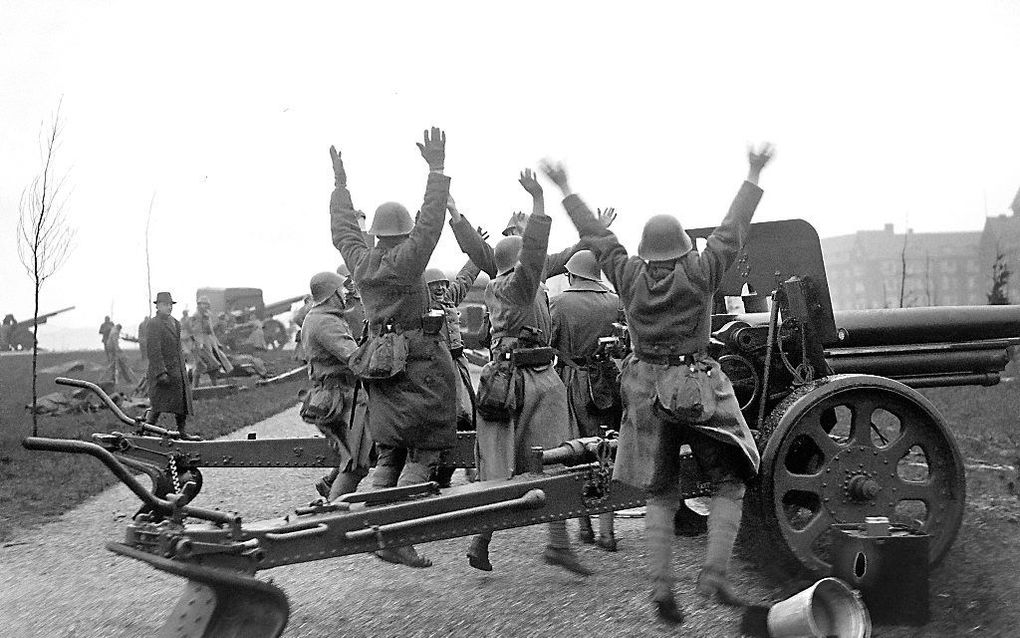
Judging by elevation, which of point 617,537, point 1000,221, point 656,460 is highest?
point 1000,221

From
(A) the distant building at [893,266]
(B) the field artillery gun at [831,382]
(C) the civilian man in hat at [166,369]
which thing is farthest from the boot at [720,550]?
(A) the distant building at [893,266]

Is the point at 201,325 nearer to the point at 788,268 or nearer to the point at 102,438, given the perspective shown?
the point at 102,438

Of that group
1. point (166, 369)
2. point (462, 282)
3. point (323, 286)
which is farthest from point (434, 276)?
point (166, 369)

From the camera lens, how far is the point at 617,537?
18.3ft

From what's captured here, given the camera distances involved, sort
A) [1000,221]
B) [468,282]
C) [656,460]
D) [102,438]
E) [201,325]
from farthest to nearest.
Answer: [1000,221]
[201,325]
[468,282]
[102,438]
[656,460]

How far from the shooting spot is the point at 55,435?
10305mm

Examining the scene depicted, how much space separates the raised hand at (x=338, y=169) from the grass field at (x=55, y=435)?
313 cm

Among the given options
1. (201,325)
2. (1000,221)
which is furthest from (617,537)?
(1000,221)

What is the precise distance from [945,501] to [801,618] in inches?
57.3

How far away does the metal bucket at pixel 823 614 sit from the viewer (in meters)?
3.16

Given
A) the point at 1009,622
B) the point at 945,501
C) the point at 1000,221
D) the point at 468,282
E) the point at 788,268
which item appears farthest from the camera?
the point at 1000,221

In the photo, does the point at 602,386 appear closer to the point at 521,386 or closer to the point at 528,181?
the point at 521,386

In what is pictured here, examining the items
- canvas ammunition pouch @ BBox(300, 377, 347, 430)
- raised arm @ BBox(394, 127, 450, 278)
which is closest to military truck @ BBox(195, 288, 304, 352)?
canvas ammunition pouch @ BBox(300, 377, 347, 430)

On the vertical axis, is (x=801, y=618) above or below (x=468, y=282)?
below
